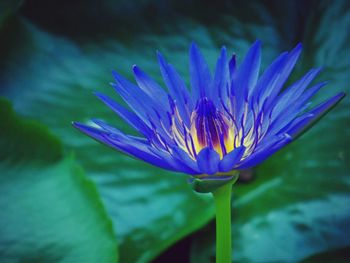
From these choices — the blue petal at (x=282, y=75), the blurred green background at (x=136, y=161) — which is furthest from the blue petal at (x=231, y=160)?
the blurred green background at (x=136, y=161)

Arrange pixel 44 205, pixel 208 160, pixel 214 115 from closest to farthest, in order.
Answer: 1. pixel 208 160
2. pixel 214 115
3. pixel 44 205

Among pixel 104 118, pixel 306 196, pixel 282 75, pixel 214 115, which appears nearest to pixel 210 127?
pixel 214 115

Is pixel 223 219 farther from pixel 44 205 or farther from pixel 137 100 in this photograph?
pixel 44 205

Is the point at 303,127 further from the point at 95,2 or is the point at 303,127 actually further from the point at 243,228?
the point at 95,2

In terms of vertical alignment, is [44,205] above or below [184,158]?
above

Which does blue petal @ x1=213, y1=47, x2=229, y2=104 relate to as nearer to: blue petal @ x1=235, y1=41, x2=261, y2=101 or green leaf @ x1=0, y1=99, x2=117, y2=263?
blue petal @ x1=235, y1=41, x2=261, y2=101

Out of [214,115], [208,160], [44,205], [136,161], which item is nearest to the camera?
[208,160]
